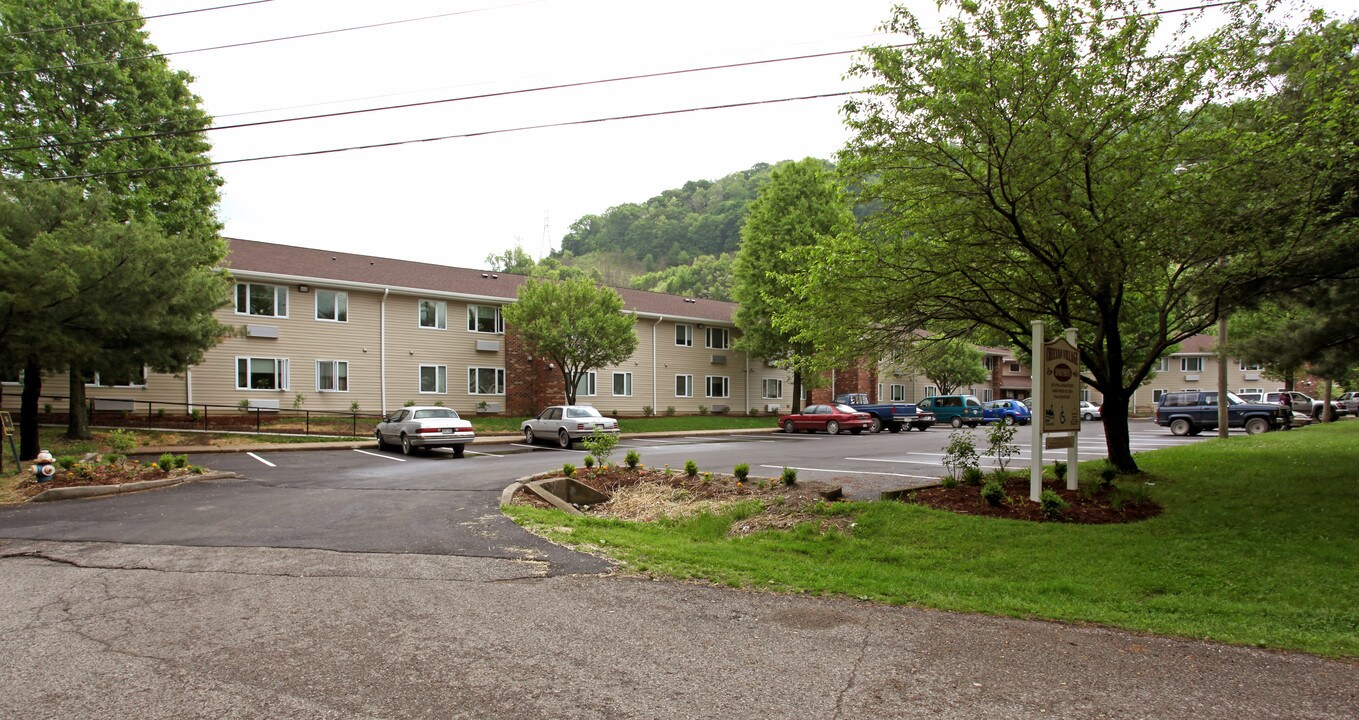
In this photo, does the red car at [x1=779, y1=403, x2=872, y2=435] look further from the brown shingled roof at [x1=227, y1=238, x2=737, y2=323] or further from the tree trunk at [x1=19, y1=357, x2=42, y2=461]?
the tree trunk at [x1=19, y1=357, x2=42, y2=461]

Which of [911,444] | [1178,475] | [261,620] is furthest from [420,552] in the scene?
[911,444]

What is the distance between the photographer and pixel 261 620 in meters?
5.45

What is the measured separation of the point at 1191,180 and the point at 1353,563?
4.73 m

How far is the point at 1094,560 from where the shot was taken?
23.9 ft

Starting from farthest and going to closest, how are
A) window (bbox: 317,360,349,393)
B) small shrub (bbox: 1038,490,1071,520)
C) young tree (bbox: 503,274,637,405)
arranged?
young tree (bbox: 503,274,637,405) → window (bbox: 317,360,349,393) → small shrub (bbox: 1038,490,1071,520)

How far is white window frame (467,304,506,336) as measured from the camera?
3459 cm

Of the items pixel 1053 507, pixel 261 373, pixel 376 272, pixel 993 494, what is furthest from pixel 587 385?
pixel 1053 507

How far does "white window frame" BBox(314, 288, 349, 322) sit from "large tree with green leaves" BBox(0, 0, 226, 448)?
21.2 ft

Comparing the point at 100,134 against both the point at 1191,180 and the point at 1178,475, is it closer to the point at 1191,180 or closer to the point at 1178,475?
the point at 1191,180

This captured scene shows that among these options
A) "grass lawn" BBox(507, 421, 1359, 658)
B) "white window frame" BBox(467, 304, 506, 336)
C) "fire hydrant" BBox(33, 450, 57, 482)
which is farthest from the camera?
"white window frame" BBox(467, 304, 506, 336)

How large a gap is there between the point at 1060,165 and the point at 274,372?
29223 millimetres

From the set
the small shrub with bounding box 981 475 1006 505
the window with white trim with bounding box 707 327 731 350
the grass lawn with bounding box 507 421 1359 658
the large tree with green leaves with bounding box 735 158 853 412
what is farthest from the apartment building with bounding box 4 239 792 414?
the small shrub with bounding box 981 475 1006 505

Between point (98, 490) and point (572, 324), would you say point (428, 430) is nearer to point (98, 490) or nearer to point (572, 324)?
point (98, 490)

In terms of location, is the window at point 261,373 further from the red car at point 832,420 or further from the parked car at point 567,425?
the red car at point 832,420
